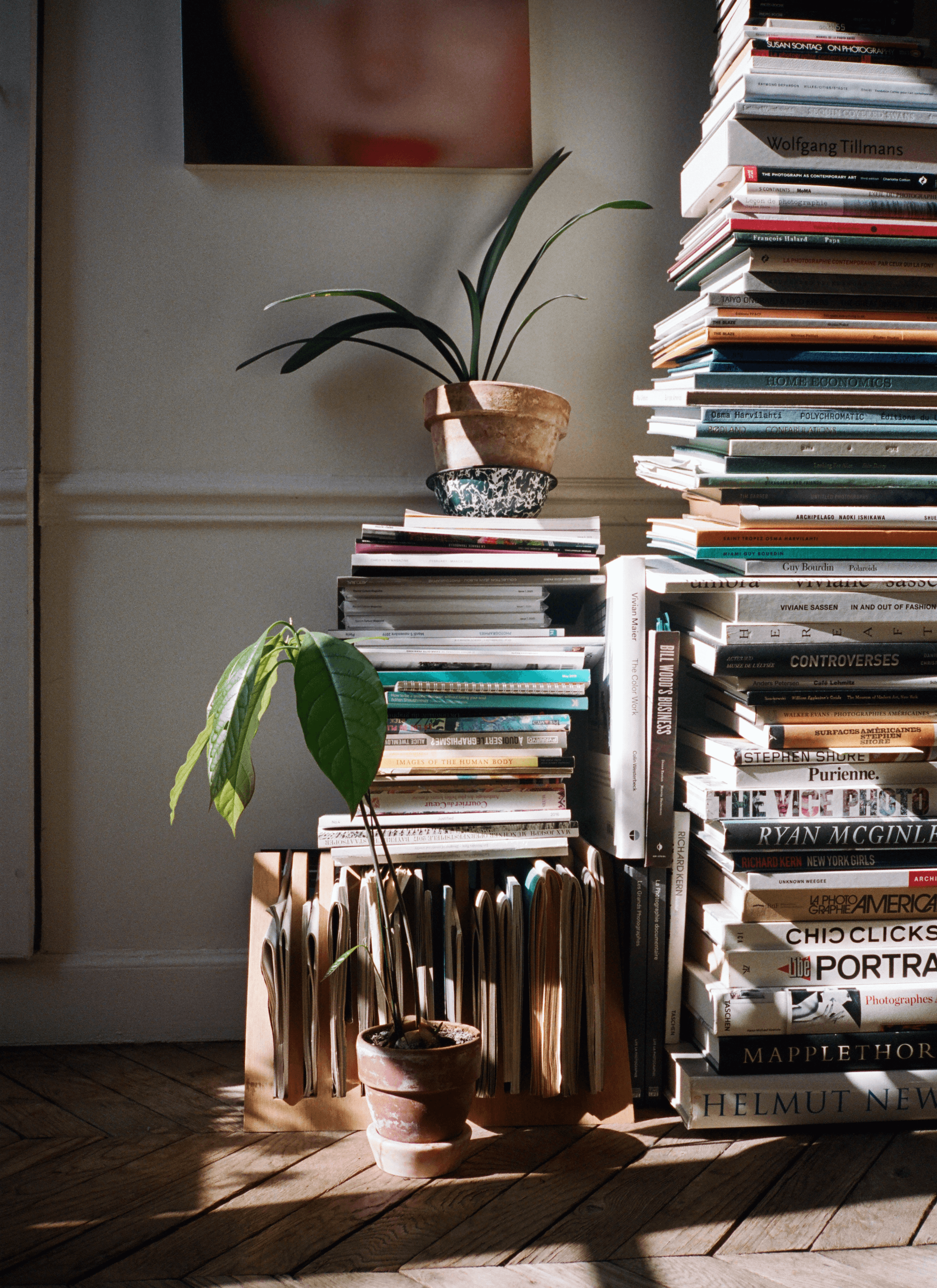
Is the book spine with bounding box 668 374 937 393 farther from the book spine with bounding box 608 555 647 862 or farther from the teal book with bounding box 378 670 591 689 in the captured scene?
the teal book with bounding box 378 670 591 689

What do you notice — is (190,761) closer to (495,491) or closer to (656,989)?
(495,491)

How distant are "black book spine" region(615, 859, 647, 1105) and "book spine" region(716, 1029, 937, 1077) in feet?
0.40

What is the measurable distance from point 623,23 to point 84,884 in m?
1.66

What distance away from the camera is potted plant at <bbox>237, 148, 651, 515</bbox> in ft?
4.68

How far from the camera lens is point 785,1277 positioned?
1.02 m

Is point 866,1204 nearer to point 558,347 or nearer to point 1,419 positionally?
point 558,347

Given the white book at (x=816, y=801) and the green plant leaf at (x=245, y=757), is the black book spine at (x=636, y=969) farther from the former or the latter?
the green plant leaf at (x=245, y=757)

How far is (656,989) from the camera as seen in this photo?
140cm

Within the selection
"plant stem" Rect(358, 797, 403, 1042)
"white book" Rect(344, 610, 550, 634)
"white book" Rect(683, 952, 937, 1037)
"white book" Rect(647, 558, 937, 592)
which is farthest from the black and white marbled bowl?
"white book" Rect(683, 952, 937, 1037)

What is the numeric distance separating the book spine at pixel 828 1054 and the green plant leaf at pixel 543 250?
1060 millimetres

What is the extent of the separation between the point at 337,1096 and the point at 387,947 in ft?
0.84

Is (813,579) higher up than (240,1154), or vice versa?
(813,579)

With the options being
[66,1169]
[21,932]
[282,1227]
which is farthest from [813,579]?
[21,932]

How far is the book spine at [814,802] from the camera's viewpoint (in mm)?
1321
